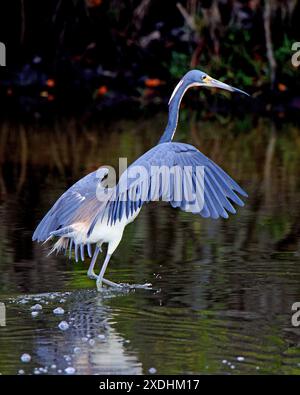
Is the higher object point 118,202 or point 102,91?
point 102,91

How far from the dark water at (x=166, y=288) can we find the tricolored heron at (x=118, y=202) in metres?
0.35

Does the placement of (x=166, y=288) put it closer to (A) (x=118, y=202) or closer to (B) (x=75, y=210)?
(A) (x=118, y=202)

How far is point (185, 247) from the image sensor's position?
976 cm

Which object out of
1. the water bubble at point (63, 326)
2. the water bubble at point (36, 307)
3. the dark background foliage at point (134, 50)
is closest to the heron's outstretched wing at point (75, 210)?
the water bubble at point (36, 307)

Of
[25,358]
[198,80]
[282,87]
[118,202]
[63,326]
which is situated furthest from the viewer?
[282,87]

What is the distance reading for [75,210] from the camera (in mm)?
8430

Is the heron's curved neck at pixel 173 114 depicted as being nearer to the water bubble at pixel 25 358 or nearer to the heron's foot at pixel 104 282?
the heron's foot at pixel 104 282

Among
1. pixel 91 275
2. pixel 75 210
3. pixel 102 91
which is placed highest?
pixel 102 91

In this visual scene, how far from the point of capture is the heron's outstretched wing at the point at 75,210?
27.5ft

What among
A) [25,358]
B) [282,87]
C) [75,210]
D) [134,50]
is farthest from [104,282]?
[134,50]

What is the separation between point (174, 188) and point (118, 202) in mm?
560

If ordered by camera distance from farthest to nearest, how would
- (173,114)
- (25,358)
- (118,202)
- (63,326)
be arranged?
1. (173,114)
2. (118,202)
3. (63,326)
4. (25,358)

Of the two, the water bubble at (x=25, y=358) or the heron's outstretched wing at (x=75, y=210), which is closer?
the water bubble at (x=25, y=358)

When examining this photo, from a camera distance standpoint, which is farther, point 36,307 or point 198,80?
point 198,80
